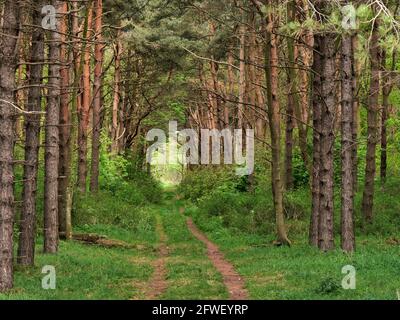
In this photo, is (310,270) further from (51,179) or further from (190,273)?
(51,179)

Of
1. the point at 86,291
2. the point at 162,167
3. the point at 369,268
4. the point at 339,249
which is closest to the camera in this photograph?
the point at 86,291

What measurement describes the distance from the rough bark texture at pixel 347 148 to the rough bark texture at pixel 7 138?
26.3 ft

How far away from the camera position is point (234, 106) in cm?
2620

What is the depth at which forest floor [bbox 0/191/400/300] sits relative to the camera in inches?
410

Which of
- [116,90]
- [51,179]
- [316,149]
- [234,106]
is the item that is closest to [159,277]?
[51,179]

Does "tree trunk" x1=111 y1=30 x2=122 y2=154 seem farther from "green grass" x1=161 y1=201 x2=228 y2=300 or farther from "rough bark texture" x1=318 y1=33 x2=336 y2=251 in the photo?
"rough bark texture" x1=318 y1=33 x2=336 y2=251

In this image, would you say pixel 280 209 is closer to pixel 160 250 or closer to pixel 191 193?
pixel 160 250

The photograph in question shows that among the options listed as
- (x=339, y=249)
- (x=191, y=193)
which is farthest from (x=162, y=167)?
(x=339, y=249)

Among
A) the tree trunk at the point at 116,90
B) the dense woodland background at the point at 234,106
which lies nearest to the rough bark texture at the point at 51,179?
the dense woodland background at the point at 234,106

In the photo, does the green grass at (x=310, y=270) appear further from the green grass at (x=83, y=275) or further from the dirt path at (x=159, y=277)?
the green grass at (x=83, y=275)

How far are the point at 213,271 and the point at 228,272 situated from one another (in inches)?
14.2

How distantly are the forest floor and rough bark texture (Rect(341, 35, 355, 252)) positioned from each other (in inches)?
21.7
